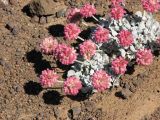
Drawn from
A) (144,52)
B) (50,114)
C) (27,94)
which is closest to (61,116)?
(50,114)

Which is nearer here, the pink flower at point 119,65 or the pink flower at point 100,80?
the pink flower at point 100,80

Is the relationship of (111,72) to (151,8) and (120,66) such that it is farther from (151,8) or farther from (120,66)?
(151,8)

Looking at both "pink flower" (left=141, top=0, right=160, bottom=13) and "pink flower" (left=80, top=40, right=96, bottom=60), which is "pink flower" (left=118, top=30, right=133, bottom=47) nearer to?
"pink flower" (left=80, top=40, right=96, bottom=60)

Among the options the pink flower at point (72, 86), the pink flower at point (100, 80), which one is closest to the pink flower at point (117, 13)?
the pink flower at point (100, 80)

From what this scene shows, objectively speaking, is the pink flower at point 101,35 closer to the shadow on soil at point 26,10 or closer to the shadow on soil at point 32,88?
the shadow on soil at point 32,88

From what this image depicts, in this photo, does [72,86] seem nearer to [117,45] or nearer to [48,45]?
[48,45]

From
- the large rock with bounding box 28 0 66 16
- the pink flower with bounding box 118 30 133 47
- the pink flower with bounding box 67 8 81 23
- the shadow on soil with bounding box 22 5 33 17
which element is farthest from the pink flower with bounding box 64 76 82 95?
the shadow on soil with bounding box 22 5 33 17
